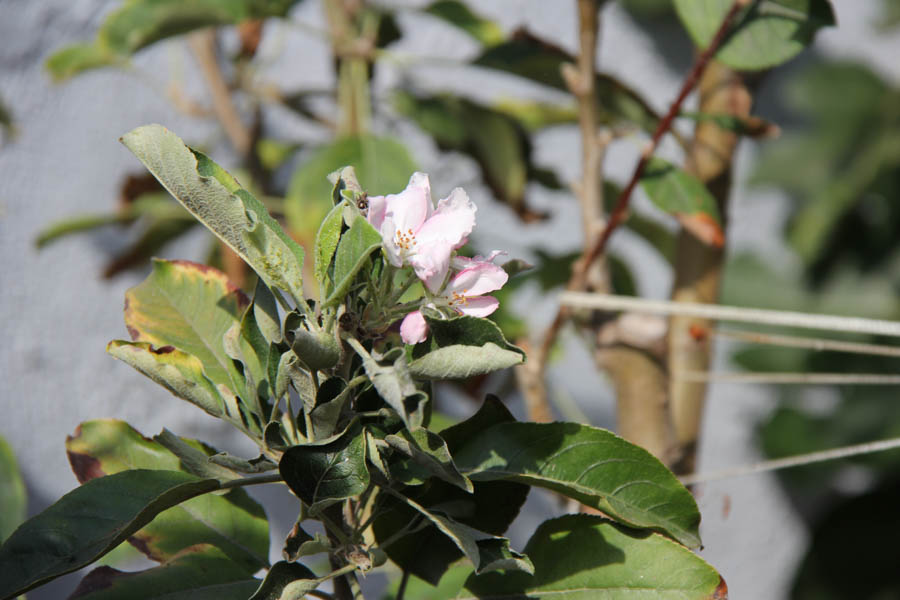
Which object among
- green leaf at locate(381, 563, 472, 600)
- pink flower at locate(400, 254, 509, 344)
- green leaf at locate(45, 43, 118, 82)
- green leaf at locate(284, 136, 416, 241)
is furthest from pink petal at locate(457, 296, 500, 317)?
green leaf at locate(45, 43, 118, 82)

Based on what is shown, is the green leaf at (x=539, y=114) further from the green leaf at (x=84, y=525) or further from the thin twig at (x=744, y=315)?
the green leaf at (x=84, y=525)

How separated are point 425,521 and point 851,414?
49.9 inches

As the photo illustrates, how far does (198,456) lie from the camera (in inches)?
11.1

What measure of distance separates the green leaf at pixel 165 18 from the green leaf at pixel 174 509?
354 millimetres

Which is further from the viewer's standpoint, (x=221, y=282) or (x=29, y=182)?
(x=29, y=182)

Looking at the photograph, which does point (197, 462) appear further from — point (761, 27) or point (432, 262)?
point (761, 27)

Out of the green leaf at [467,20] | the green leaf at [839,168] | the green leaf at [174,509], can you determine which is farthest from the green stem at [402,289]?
the green leaf at [839,168]

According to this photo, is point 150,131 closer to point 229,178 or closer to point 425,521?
point 229,178

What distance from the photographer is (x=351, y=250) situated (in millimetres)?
243

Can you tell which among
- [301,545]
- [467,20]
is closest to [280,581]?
[301,545]

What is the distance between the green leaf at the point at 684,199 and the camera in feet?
1.63

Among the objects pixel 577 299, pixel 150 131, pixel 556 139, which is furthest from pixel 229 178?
pixel 556 139

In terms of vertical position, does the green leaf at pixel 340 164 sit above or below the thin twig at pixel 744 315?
above

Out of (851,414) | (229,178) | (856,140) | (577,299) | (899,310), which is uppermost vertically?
(229,178)
